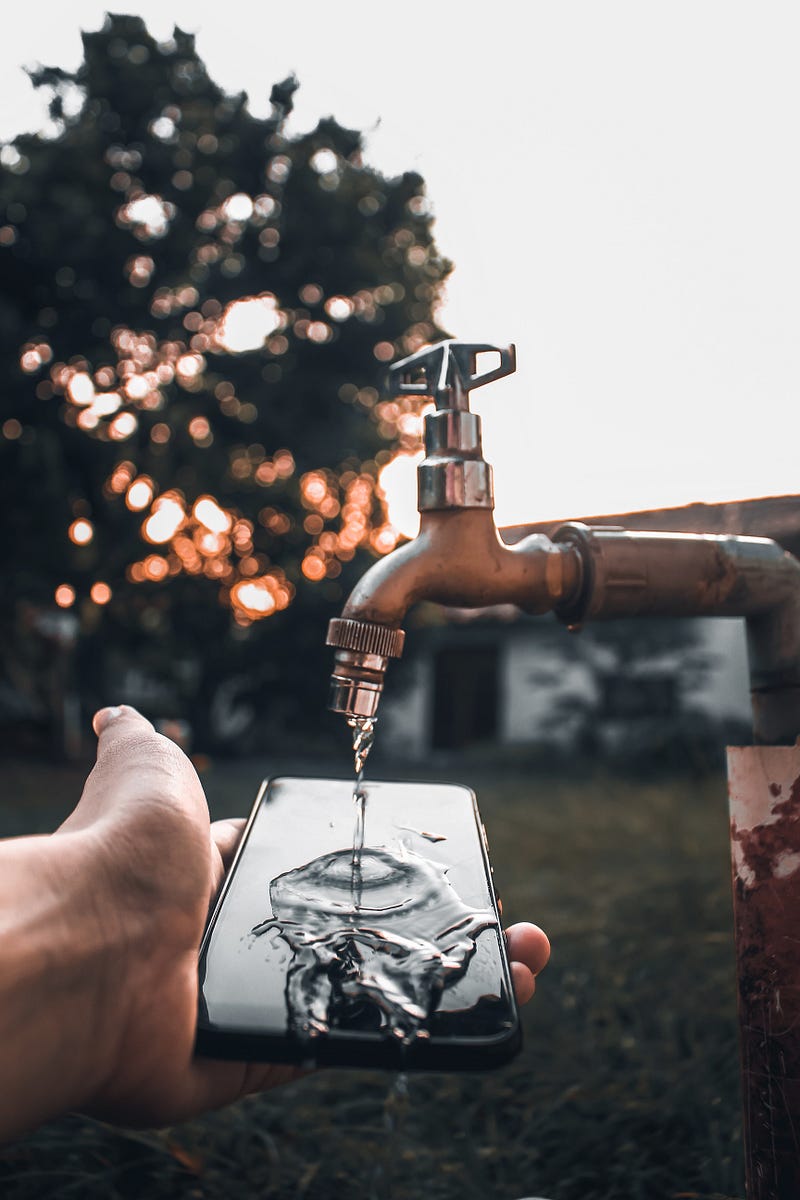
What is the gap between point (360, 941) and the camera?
1103 millimetres

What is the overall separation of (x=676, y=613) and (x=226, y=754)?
10.9 meters

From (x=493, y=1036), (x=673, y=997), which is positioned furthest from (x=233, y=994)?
(x=673, y=997)

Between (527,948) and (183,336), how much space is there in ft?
21.2

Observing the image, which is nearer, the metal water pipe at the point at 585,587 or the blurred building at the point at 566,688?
the metal water pipe at the point at 585,587

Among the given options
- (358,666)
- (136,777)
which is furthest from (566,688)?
(136,777)

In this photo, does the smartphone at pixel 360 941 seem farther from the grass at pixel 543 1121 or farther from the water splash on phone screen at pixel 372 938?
the grass at pixel 543 1121

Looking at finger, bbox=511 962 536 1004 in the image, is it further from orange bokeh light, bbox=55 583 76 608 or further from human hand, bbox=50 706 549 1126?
orange bokeh light, bbox=55 583 76 608

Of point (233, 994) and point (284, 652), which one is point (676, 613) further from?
point (284, 652)

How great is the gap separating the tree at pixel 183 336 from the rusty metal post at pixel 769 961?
18.0 feet

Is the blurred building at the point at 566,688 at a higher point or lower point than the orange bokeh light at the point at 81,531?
lower

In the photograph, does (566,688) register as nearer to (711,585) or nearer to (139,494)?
(139,494)

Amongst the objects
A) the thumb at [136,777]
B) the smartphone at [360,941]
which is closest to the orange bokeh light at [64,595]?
the smartphone at [360,941]

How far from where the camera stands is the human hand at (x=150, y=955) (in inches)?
38.4

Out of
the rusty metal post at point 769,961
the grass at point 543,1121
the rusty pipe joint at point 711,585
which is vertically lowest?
the grass at point 543,1121
